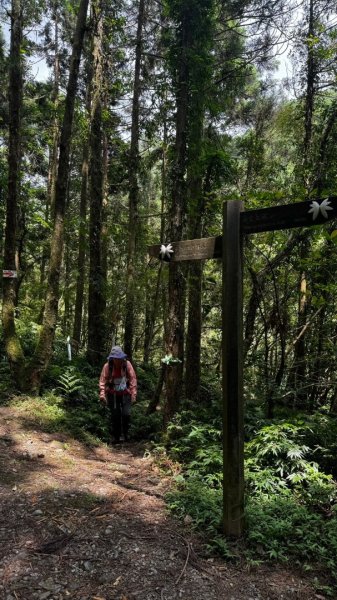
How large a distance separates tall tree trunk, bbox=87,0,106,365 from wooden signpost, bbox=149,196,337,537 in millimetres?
8355

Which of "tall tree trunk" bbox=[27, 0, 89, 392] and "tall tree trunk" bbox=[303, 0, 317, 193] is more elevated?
"tall tree trunk" bbox=[303, 0, 317, 193]

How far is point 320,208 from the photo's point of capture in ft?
12.0

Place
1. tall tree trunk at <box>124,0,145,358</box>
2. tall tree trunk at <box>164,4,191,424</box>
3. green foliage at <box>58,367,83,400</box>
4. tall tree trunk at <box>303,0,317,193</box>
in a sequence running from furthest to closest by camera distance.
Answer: tall tree trunk at <box>124,0,145,358</box> < tall tree trunk at <box>303,0,317,193</box> < green foliage at <box>58,367,83,400</box> < tall tree trunk at <box>164,4,191,424</box>

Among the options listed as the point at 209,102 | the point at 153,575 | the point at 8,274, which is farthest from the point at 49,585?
the point at 209,102

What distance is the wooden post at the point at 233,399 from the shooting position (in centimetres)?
396

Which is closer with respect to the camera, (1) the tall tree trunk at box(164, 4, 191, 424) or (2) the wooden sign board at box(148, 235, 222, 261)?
(2) the wooden sign board at box(148, 235, 222, 261)

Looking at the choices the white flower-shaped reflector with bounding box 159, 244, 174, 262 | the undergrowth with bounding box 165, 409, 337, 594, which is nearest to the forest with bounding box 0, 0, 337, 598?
the undergrowth with bounding box 165, 409, 337, 594

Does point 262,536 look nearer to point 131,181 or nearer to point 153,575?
point 153,575

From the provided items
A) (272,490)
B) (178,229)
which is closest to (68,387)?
(178,229)

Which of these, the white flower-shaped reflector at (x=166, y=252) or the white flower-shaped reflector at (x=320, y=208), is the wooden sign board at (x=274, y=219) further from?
the white flower-shaped reflector at (x=166, y=252)

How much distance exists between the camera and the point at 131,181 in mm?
13938

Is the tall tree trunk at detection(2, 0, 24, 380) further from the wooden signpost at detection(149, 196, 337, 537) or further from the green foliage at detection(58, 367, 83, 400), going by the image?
the wooden signpost at detection(149, 196, 337, 537)

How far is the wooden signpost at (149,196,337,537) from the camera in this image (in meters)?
3.94

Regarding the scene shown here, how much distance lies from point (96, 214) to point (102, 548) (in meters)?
9.83
